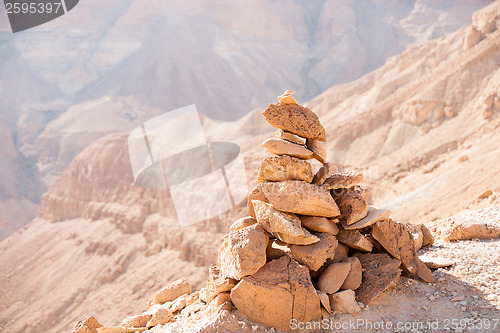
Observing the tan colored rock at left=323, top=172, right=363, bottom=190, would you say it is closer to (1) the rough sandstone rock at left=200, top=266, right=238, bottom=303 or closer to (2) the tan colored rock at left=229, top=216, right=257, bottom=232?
(2) the tan colored rock at left=229, top=216, right=257, bottom=232

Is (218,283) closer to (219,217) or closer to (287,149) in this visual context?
(287,149)

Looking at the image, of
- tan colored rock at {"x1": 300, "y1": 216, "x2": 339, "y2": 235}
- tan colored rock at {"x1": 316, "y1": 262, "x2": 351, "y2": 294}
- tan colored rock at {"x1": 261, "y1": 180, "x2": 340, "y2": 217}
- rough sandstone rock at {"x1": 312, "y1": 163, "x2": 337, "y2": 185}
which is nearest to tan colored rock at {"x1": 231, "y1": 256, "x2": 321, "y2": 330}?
tan colored rock at {"x1": 316, "y1": 262, "x2": 351, "y2": 294}

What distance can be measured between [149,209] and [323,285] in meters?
20.1

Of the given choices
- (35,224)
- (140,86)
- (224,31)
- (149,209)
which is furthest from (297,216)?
(224,31)

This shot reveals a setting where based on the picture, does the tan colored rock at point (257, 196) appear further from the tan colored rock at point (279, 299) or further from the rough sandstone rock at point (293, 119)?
the tan colored rock at point (279, 299)

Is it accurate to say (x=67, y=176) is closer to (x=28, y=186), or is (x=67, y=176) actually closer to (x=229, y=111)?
(x=28, y=186)

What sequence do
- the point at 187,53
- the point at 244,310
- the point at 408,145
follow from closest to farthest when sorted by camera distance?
the point at 244,310, the point at 408,145, the point at 187,53

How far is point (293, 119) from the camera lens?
228 inches

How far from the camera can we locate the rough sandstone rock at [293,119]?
579 cm

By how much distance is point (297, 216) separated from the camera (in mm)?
5582

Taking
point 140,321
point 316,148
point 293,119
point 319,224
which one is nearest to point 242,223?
point 319,224

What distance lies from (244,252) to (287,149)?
59.7 inches

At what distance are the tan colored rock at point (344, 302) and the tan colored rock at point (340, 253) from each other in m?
0.56

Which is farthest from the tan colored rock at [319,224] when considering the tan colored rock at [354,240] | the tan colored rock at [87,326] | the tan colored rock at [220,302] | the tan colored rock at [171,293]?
the tan colored rock at [87,326]
